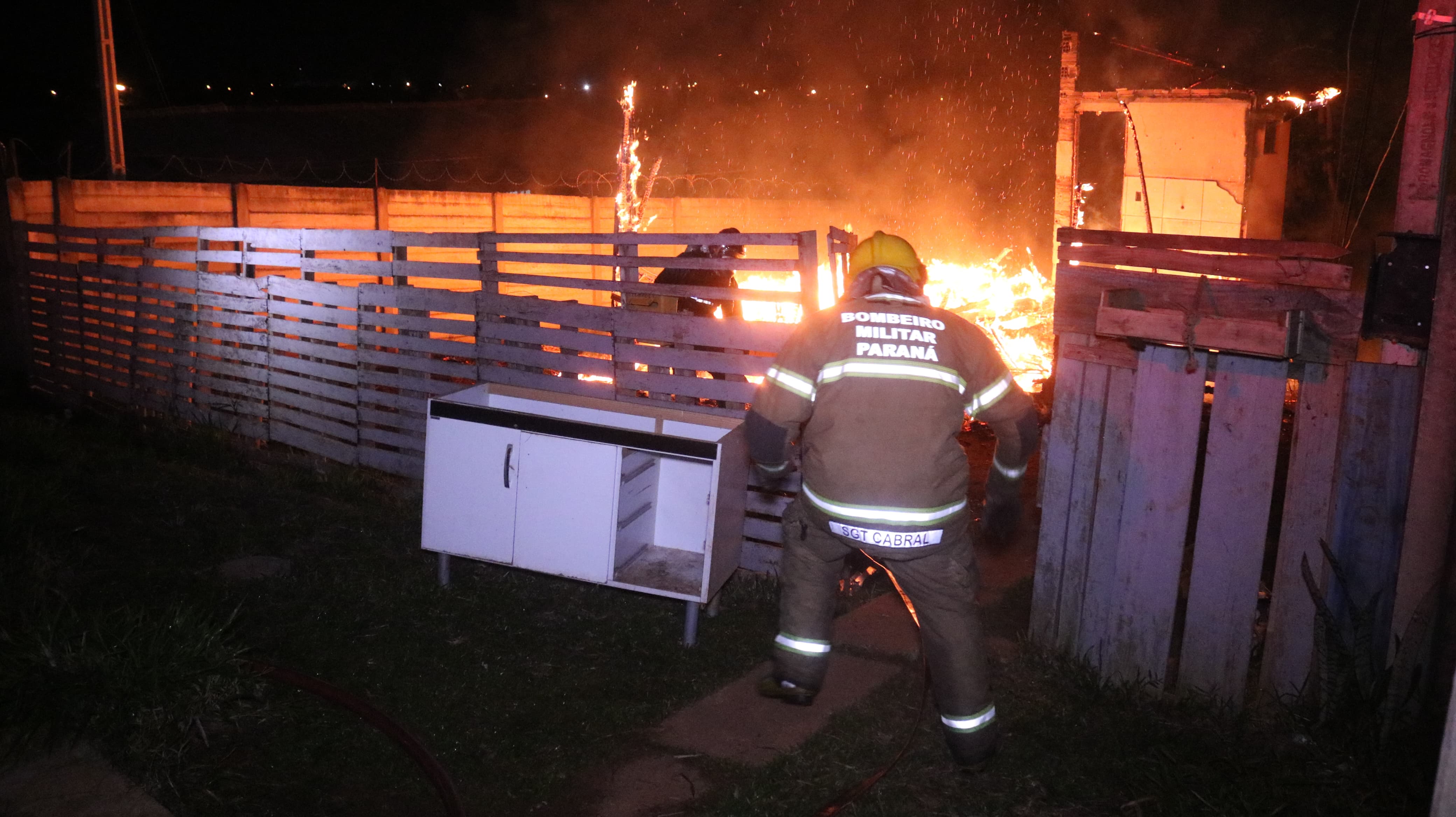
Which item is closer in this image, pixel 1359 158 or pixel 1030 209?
pixel 1359 158

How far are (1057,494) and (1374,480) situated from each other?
1266 millimetres

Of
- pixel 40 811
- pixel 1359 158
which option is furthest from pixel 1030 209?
pixel 40 811

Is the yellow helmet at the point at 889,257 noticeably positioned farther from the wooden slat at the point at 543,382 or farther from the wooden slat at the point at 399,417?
the wooden slat at the point at 399,417

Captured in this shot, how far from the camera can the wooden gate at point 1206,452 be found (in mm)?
3941

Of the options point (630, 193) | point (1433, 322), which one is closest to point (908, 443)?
point (1433, 322)

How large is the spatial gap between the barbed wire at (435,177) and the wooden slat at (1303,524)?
57.0 feet

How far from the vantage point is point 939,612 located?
3883 millimetres

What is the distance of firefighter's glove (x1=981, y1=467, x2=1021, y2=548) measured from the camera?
4113mm

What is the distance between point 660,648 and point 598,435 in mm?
1148

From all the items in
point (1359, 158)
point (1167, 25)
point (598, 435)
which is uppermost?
point (1167, 25)

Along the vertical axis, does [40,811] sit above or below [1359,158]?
below

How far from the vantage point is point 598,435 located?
5.05m

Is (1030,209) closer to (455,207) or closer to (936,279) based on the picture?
(936,279)

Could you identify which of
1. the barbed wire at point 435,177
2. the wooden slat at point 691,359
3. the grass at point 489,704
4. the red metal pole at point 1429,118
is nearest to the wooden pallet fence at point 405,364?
the wooden slat at point 691,359
